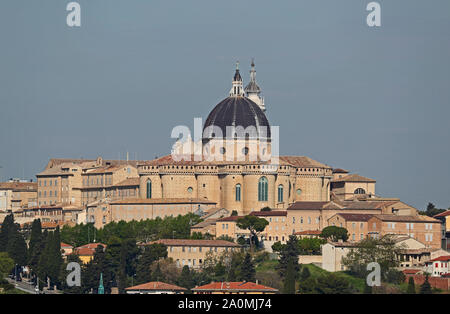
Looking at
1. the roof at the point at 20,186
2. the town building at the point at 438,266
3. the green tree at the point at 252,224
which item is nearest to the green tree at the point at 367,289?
the town building at the point at 438,266

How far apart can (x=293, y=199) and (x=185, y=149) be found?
8.96m

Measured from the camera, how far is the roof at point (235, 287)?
95.4m

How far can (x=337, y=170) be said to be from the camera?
12712 centimetres

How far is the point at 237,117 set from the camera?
12069cm

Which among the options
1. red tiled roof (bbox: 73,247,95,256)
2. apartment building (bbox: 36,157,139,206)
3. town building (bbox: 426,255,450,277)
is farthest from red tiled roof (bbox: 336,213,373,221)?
apartment building (bbox: 36,157,139,206)

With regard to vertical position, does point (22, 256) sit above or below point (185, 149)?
below

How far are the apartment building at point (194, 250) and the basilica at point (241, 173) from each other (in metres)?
9.38

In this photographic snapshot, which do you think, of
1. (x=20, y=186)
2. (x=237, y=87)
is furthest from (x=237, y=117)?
(x=20, y=186)

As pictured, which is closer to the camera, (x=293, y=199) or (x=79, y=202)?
(x=293, y=199)

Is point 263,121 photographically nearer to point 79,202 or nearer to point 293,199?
point 293,199

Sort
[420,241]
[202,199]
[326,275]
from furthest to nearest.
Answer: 1. [202,199]
2. [420,241]
3. [326,275]

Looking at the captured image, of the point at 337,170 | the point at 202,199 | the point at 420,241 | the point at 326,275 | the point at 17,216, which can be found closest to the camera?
the point at 326,275

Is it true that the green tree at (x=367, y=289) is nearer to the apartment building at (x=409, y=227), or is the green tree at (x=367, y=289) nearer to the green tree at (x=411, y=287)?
the green tree at (x=411, y=287)

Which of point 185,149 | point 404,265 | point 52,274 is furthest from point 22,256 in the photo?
point 404,265
